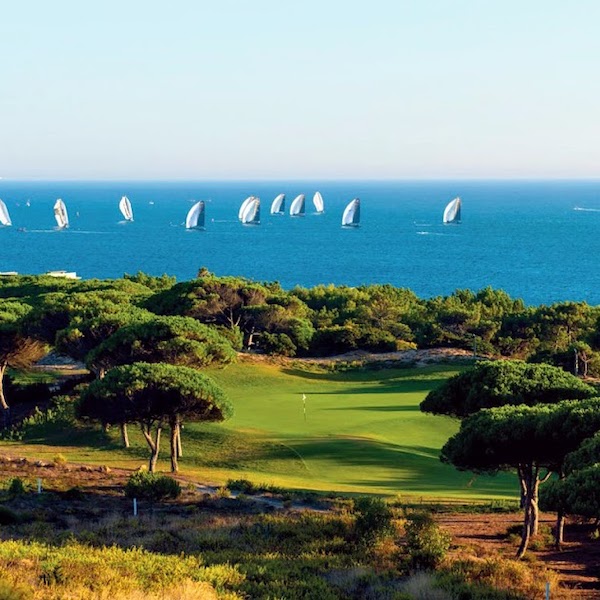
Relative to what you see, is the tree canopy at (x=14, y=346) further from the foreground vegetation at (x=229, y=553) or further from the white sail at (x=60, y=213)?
the white sail at (x=60, y=213)

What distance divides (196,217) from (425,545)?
572ft

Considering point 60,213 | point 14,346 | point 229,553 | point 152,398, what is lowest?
point 14,346

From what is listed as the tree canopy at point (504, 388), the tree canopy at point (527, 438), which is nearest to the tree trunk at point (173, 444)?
the tree canopy at point (504, 388)

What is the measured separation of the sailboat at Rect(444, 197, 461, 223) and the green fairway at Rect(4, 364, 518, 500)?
15680 cm

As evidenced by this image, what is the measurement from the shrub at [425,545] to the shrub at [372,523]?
23.3 inches

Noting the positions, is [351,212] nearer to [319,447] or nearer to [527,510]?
[319,447]

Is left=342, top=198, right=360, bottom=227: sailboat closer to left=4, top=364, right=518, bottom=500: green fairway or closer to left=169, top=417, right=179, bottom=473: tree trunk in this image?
Result: left=4, top=364, right=518, bottom=500: green fairway

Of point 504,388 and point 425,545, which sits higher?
point 504,388

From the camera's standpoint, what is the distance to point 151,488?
2036 centimetres

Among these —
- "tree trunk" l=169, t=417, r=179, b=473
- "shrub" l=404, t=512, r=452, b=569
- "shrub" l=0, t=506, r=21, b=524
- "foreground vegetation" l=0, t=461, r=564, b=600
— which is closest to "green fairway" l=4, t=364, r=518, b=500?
"tree trunk" l=169, t=417, r=179, b=473

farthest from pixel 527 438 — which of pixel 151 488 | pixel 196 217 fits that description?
pixel 196 217

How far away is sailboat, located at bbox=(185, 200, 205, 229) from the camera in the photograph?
18475 cm

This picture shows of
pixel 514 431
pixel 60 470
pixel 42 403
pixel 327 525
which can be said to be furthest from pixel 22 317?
pixel 514 431

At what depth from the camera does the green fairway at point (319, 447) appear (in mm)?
25109
